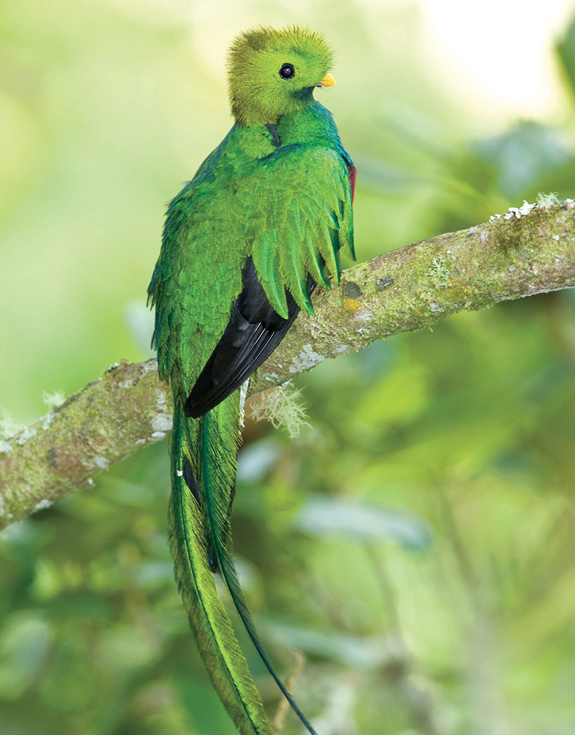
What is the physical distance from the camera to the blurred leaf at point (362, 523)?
1.63 m

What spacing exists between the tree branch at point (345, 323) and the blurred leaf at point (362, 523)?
0.41 meters

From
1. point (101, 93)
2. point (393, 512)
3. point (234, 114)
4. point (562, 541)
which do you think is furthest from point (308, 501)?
point (101, 93)

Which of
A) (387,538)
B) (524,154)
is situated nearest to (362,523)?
(387,538)

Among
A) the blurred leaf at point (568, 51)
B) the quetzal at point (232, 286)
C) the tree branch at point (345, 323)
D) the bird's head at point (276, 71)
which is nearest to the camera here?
the tree branch at point (345, 323)

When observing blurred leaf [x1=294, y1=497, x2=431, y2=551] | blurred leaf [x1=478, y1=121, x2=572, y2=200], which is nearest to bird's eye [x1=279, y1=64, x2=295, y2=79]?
blurred leaf [x1=478, y1=121, x2=572, y2=200]

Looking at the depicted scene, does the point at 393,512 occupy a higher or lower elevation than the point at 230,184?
lower

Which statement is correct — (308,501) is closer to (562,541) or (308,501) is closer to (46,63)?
(562,541)

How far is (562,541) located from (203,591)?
1.45 metres

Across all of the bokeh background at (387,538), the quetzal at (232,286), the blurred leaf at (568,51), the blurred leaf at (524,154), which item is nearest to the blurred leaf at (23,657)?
the bokeh background at (387,538)

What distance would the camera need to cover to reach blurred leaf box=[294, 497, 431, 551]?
163 cm

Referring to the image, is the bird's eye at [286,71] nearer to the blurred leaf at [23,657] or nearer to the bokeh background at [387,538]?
the bokeh background at [387,538]

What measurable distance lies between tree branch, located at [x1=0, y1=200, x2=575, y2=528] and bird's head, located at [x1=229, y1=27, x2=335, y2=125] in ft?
1.42

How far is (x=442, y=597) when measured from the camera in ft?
7.64

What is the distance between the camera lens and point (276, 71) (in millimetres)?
1491
